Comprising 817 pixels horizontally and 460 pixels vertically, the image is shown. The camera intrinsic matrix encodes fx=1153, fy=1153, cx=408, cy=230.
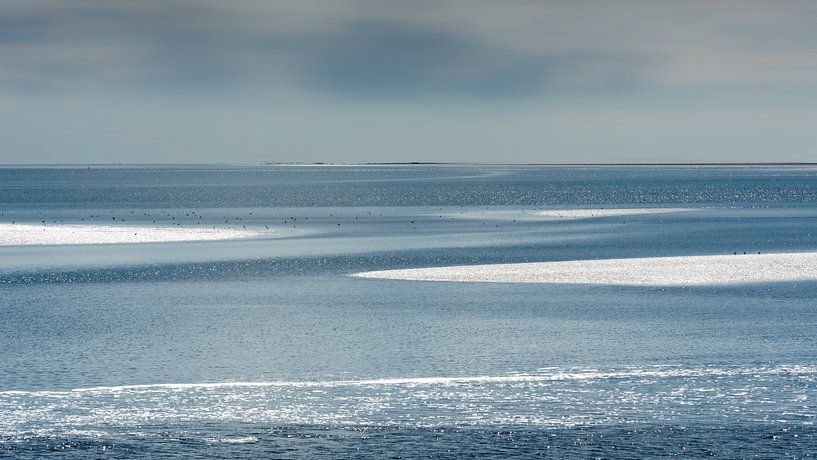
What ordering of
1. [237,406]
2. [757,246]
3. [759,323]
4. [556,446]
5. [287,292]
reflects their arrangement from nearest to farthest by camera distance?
[556,446]
[237,406]
[759,323]
[287,292]
[757,246]

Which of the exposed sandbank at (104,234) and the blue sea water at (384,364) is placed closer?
the blue sea water at (384,364)

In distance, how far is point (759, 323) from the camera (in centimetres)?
3175

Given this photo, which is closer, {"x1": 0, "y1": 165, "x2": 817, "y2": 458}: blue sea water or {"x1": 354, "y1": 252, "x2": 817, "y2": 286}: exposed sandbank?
{"x1": 0, "y1": 165, "x2": 817, "y2": 458}: blue sea water

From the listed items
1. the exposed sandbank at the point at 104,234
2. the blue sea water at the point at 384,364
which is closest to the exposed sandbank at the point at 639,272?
the blue sea water at the point at 384,364

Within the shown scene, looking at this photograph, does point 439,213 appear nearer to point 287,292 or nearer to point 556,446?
point 287,292

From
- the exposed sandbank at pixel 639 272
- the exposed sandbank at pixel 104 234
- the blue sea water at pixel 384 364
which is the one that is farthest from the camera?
the exposed sandbank at pixel 104 234

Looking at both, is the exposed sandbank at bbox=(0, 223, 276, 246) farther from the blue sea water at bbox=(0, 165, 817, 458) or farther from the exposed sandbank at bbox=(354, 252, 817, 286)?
the exposed sandbank at bbox=(354, 252, 817, 286)

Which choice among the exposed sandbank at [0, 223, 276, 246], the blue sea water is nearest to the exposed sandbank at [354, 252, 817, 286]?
the blue sea water

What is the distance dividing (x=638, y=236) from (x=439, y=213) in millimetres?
35345

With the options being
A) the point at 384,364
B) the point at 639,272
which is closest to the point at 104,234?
the point at 639,272

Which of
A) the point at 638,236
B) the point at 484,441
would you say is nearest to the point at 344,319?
the point at 484,441

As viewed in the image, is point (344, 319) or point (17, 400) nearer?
point (17, 400)

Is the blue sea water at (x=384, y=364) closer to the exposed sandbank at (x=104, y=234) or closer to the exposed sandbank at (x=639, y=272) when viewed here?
the exposed sandbank at (x=639, y=272)

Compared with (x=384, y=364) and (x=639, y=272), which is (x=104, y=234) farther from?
(x=384, y=364)
